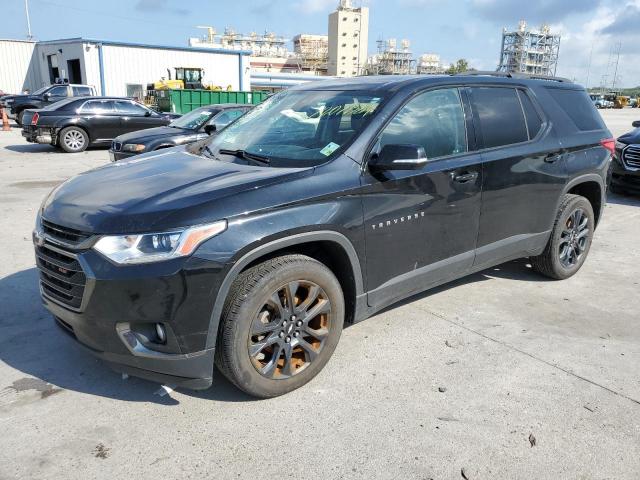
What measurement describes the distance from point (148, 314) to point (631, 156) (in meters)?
9.26

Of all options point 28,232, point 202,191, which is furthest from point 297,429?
point 28,232

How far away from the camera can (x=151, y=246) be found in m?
2.59

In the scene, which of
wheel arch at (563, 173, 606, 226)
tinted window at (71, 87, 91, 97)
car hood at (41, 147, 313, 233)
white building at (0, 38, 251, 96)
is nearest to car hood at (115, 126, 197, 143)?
car hood at (41, 147, 313, 233)

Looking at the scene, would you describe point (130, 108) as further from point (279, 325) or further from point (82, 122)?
point (279, 325)

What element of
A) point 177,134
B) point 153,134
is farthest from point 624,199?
point 153,134

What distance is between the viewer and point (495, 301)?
15.1 feet

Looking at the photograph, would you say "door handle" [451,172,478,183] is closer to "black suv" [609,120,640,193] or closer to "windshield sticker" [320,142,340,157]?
"windshield sticker" [320,142,340,157]

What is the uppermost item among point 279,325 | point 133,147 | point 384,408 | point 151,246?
point 151,246

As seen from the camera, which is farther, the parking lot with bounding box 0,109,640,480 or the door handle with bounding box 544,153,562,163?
the door handle with bounding box 544,153,562,163

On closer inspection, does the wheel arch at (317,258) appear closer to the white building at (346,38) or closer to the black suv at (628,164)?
the black suv at (628,164)

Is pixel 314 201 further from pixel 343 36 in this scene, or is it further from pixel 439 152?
pixel 343 36

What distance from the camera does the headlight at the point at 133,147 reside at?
32.6 feet

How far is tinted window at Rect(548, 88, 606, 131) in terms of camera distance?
4.82 meters

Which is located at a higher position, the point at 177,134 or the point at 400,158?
the point at 400,158
